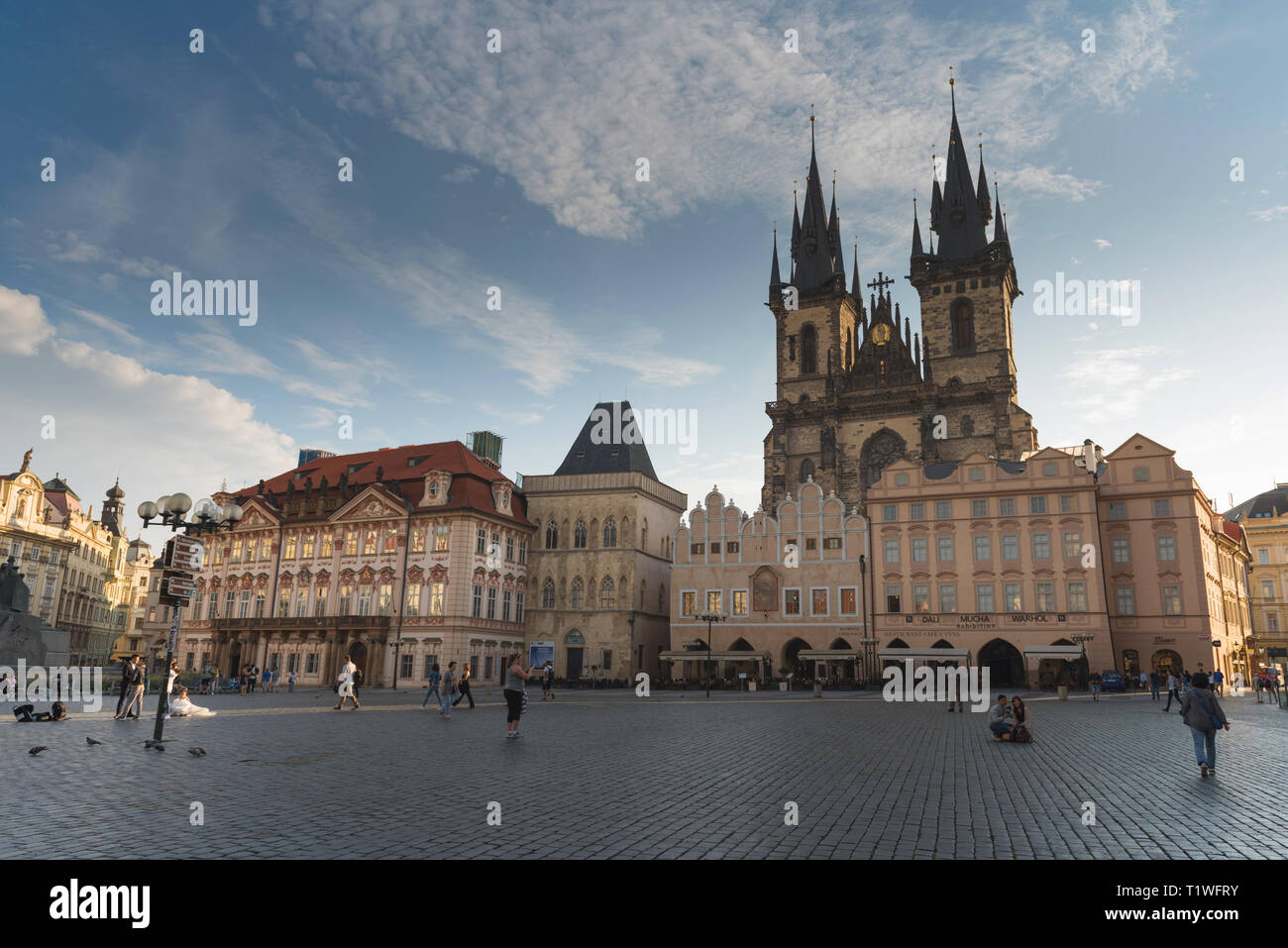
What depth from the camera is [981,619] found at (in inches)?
1961

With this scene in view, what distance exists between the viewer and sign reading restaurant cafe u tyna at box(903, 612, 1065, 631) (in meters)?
48.5

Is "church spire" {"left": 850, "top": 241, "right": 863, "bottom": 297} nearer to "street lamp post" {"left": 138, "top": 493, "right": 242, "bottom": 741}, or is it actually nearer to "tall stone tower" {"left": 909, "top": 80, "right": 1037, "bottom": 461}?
Answer: "tall stone tower" {"left": 909, "top": 80, "right": 1037, "bottom": 461}

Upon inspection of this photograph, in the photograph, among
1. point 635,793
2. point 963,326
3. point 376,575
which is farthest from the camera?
point 963,326

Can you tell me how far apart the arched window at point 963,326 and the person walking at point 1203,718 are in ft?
201

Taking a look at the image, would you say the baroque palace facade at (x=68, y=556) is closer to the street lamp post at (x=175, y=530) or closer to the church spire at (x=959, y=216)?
the street lamp post at (x=175, y=530)

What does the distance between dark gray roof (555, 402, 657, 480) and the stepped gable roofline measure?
560 centimetres

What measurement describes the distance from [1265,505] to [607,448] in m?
71.6

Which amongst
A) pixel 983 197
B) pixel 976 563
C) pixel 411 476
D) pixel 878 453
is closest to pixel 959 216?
pixel 983 197

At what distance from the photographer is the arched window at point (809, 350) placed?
7481 cm

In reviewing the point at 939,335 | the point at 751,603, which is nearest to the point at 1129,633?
Answer: the point at 751,603

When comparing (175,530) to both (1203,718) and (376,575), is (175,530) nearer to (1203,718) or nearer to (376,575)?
(1203,718)

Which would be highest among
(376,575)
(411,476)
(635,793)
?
(411,476)
